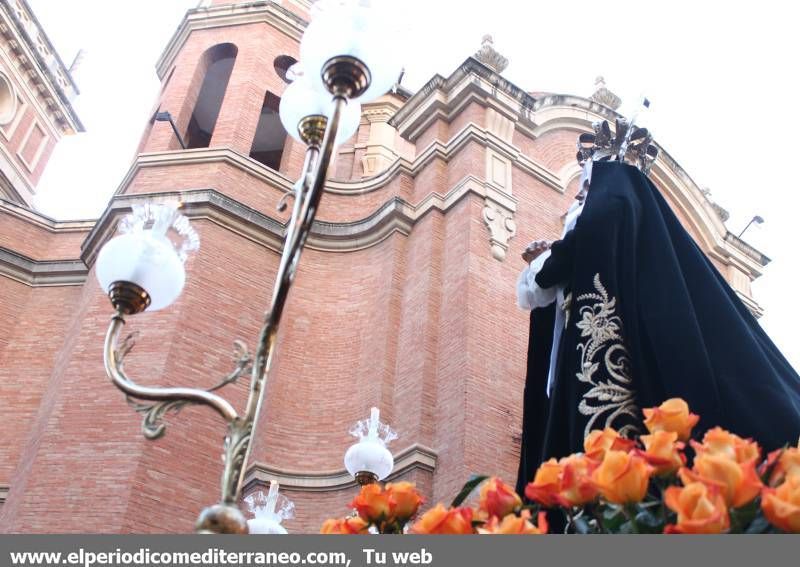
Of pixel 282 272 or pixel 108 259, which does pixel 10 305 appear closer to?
pixel 108 259

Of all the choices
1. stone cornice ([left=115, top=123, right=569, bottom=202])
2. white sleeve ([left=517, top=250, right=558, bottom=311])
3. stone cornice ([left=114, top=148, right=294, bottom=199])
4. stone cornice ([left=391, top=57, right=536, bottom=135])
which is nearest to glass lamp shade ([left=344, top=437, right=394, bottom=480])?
white sleeve ([left=517, top=250, right=558, bottom=311])

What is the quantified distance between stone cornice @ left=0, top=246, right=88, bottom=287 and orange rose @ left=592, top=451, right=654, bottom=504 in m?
12.1

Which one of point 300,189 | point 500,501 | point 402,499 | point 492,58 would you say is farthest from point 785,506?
point 492,58

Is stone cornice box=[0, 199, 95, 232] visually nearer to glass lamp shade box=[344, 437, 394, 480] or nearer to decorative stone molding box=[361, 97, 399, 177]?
decorative stone molding box=[361, 97, 399, 177]

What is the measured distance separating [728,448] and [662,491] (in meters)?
0.30

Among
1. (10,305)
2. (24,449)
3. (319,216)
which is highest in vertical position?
(319,216)

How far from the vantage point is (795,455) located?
6.97 feet

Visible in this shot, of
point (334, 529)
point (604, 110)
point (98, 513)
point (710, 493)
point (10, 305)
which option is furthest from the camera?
point (604, 110)

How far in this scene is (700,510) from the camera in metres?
1.84

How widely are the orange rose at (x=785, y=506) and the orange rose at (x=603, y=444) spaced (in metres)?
0.46

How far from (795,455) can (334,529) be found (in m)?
1.31

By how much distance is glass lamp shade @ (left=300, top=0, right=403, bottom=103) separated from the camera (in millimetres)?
3924

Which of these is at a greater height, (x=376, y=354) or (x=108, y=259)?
(x=376, y=354)
